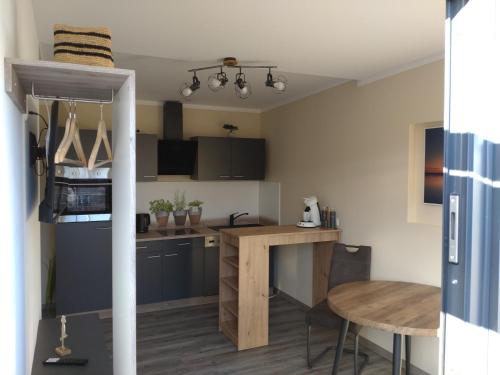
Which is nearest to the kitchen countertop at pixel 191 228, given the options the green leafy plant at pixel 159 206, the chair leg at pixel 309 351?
the green leafy plant at pixel 159 206

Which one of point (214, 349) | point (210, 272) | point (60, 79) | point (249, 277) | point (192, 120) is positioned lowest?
point (214, 349)

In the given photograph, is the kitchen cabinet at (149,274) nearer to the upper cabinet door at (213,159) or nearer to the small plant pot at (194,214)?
the small plant pot at (194,214)

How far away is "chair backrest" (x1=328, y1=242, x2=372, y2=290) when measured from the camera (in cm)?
339

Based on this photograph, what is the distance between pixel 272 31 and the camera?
234 centimetres

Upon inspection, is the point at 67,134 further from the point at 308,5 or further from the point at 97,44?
the point at 308,5

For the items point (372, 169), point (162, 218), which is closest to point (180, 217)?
point (162, 218)

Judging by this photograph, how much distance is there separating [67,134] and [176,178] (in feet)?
12.1

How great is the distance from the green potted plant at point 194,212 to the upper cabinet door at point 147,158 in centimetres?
72

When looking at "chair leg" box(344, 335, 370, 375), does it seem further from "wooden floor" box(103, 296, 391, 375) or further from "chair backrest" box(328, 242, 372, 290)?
"chair backrest" box(328, 242, 372, 290)

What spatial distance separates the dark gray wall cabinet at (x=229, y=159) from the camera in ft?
16.4

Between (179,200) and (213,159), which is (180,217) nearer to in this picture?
(179,200)

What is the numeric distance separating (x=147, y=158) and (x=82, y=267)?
1.43m

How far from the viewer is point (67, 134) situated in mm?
1547

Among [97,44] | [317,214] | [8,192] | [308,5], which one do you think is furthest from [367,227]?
[8,192]
